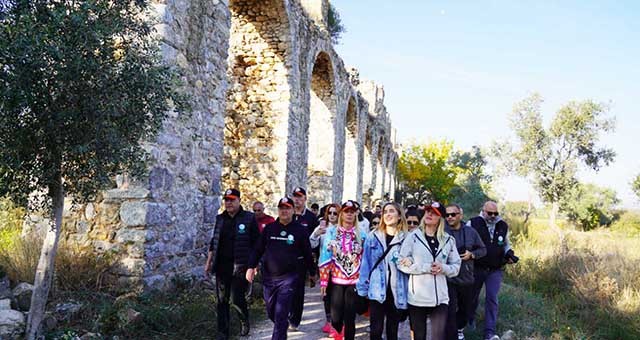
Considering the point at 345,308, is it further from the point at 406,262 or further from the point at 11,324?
the point at 11,324

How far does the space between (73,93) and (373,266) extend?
10.2 feet

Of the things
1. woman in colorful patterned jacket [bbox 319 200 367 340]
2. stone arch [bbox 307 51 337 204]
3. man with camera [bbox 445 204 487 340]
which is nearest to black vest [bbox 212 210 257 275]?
woman in colorful patterned jacket [bbox 319 200 367 340]

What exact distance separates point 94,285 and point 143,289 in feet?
1.78

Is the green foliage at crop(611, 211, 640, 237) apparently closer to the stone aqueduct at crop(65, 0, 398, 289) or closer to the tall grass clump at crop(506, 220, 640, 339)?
the tall grass clump at crop(506, 220, 640, 339)

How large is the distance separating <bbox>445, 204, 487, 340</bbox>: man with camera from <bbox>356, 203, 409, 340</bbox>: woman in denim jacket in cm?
61

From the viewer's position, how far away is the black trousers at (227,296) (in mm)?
4957

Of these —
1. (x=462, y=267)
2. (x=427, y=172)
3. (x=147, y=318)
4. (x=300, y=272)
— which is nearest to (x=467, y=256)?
(x=462, y=267)

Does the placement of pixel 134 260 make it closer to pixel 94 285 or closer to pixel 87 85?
pixel 94 285

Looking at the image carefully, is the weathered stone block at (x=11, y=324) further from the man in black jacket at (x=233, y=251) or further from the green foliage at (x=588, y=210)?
the green foliage at (x=588, y=210)

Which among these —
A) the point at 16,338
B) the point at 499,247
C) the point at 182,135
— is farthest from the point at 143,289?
the point at 499,247

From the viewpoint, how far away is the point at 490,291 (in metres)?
5.60

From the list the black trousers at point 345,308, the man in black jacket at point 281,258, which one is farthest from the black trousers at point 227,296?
the black trousers at point 345,308

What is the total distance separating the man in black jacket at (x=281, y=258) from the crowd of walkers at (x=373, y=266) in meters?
0.01

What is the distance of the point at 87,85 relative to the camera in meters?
3.57
